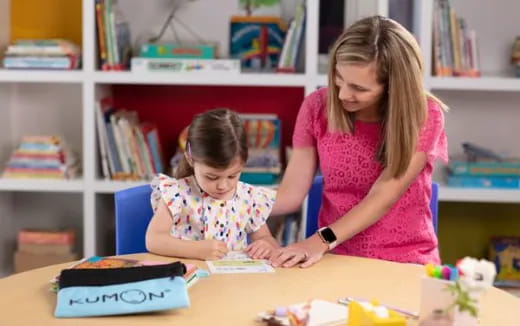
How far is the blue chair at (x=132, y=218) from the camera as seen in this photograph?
2.21 metres

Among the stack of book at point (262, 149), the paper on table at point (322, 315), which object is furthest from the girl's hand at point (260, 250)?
the stack of book at point (262, 149)

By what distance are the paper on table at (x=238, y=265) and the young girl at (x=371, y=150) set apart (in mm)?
78

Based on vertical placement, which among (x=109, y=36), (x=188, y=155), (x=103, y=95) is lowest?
(x=188, y=155)

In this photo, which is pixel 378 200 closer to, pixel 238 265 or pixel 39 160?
pixel 238 265

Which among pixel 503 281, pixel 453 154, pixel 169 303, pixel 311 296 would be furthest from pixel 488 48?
pixel 169 303

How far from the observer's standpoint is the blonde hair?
2.18 metres

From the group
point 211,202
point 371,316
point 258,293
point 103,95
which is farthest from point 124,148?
point 371,316

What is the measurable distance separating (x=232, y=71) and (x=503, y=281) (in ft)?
4.61

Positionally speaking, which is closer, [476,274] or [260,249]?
[476,274]

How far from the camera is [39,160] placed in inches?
137

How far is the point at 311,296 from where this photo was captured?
5.78 ft

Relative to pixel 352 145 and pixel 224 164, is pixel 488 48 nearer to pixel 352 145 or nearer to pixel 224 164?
pixel 352 145

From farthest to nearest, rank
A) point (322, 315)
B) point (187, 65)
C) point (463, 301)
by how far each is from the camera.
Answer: point (187, 65), point (322, 315), point (463, 301)

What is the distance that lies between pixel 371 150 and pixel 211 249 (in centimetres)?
56
